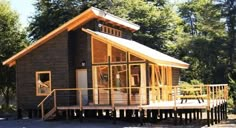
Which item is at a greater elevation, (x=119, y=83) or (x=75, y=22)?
(x=75, y=22)

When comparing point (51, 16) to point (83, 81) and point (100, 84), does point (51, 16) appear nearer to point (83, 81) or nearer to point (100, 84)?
point (83, 81)

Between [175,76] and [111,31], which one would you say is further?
[175,76]

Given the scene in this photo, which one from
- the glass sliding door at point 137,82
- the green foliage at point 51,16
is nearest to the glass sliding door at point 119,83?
the glass sliding door at point 137,82

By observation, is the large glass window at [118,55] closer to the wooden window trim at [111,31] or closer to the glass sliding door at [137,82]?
the glass sliding door at [137,82]

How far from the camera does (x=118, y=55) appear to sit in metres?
22.4

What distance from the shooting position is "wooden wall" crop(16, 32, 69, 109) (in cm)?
2358

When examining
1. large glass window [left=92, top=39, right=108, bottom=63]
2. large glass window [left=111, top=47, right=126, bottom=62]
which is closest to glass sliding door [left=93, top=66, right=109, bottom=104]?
large glass window [left=92, top=39, right=108, bottom=63]

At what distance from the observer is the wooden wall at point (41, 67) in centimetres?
→ 2358

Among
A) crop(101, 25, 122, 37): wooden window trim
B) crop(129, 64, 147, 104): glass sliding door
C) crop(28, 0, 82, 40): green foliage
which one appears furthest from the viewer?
crop(28, 0, 82, 40): green foliage

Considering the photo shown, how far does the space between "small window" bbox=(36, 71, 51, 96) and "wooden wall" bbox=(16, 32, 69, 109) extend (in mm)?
197

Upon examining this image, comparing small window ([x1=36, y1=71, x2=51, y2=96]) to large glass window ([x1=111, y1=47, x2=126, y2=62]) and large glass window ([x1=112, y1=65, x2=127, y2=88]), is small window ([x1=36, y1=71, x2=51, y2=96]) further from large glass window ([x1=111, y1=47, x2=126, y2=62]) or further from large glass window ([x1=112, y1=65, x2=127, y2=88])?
large glass window ([x1=111, y1=47, x2=126, y2=62])

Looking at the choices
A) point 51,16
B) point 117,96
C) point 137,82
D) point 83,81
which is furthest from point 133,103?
point 51,16

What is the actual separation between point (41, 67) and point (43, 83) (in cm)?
87

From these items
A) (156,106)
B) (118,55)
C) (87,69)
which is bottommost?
(156,106)
